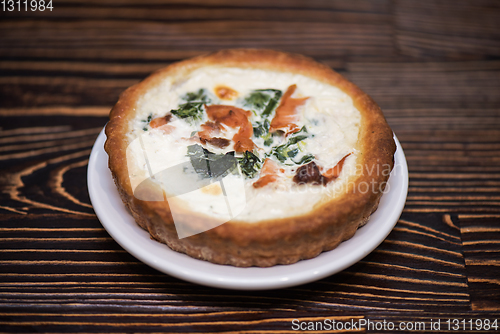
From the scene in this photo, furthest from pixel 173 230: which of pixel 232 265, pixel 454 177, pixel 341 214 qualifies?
pixel 454 177

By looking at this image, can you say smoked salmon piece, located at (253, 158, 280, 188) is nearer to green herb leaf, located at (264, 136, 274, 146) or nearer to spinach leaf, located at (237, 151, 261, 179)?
spinach leaf, located at (237, 151, 261, 179)

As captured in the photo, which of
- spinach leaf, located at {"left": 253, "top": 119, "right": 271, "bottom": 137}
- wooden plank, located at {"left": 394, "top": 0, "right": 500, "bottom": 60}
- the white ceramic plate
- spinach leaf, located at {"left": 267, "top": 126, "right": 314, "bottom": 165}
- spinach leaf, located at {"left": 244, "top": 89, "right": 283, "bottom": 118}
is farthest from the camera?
wooden plank, located at {"left": 394, "top": 0, "right": 500, "bottom": 60}

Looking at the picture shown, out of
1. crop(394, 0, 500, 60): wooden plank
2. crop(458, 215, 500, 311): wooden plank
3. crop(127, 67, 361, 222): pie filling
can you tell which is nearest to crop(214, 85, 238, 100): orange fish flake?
crop(127, 67, 361, 222): pie filling

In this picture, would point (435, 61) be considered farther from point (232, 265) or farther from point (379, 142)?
point (232, 265)

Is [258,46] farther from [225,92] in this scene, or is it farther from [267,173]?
[267,173]

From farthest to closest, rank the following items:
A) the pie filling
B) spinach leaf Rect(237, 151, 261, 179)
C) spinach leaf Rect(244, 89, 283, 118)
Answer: spinach leaf Rect(244, 89, 283, 118), spinach leaf Rect(237, 151, 261, 179), the pie filling

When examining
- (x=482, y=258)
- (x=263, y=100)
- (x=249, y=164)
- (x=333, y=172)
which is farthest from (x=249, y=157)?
(x=482, y=258)

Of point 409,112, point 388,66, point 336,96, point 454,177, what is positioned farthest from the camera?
point 388,66

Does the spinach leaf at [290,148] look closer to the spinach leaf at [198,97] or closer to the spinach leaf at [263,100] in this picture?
the spinach leaf at [263,100]
